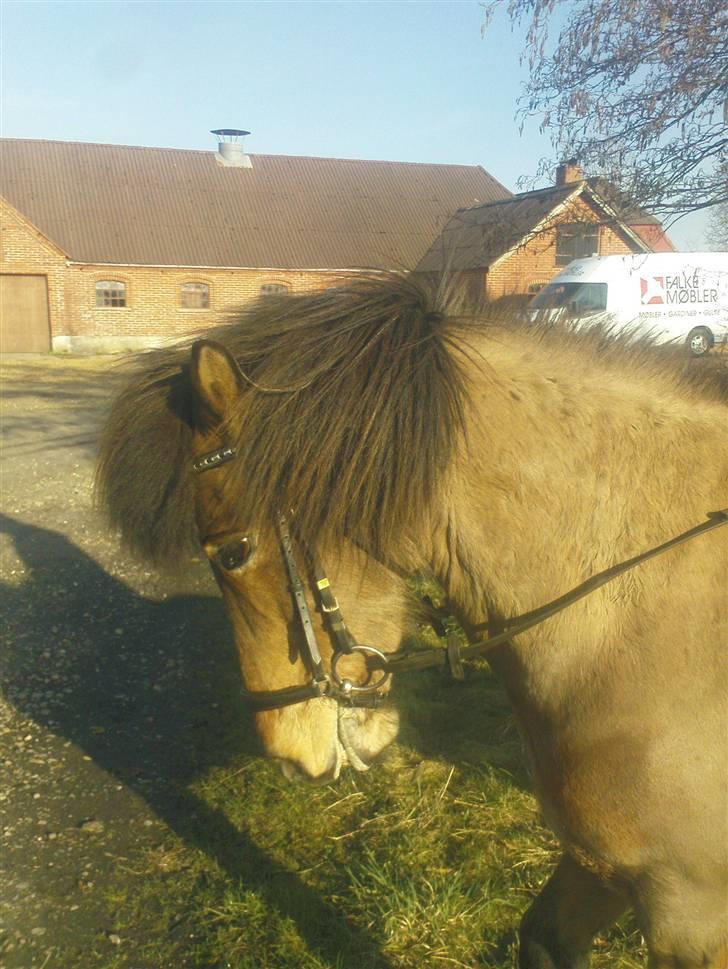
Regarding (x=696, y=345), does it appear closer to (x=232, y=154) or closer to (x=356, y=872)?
(x=356, y=872)

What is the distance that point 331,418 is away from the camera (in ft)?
6.26

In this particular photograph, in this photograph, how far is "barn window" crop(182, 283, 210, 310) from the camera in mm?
29953

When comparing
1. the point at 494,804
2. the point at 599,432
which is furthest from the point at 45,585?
the point at 599,432

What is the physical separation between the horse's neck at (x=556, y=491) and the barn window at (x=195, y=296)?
29.3 meters

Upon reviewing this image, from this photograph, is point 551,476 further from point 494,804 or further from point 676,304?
point 676,304

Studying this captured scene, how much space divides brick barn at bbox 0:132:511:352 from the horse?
85.8 ft

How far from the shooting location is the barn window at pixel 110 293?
29609mm

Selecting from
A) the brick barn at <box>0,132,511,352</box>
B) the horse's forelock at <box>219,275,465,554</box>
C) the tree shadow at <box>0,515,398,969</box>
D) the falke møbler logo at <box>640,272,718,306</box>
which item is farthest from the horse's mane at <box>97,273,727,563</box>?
the brick barn at <box>0,132,511,352</box>

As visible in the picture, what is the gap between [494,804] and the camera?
3.91 metres

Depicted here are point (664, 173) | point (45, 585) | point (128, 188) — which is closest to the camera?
point (664, 173)

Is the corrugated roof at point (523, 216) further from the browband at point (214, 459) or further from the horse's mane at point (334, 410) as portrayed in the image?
the browband at point (214, 459)

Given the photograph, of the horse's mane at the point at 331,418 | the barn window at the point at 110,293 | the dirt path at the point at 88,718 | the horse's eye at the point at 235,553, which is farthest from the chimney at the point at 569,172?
the barn window at the point at 110,293

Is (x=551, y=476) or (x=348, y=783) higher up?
(x=551, y=476)

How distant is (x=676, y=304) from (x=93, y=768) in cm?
1491
